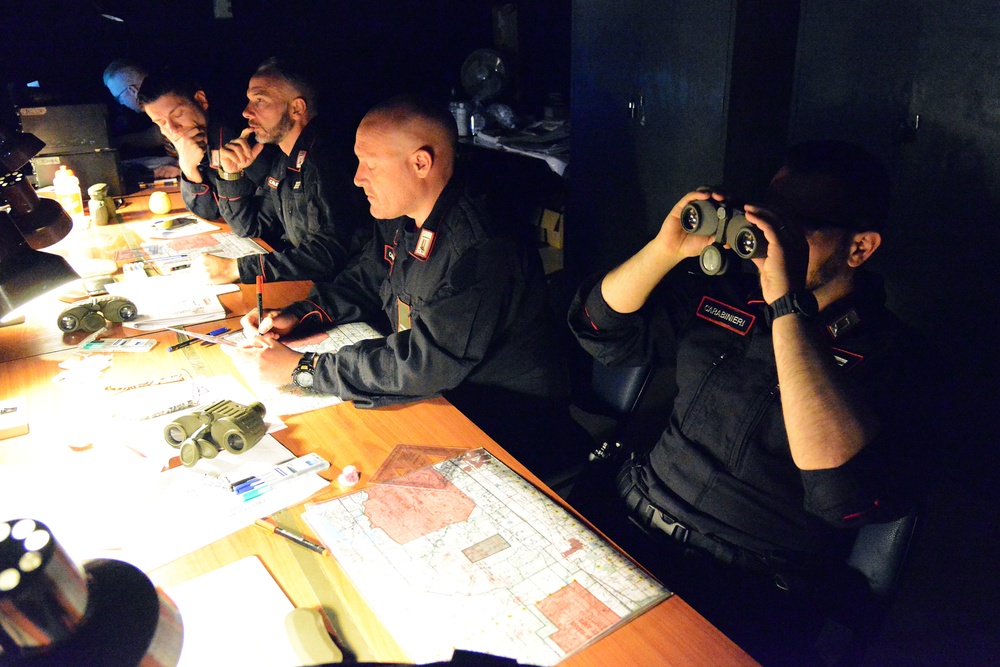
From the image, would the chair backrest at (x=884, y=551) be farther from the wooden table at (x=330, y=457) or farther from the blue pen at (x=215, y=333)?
the blue pen at (x=215, y=333)

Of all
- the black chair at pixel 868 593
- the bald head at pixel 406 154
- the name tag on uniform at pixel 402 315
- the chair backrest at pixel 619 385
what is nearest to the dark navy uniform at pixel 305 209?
the name tag on uniform at pixel 402 315

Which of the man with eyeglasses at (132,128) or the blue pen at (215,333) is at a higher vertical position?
the man with eyeglasses at (132,128)

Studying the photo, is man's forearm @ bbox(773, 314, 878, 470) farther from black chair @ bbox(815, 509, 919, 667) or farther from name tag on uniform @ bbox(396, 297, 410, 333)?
name tag on uniform @ bbox(396, 297, 410, 333)

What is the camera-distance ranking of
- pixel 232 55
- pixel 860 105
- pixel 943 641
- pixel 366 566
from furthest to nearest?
pixel 232 55 → pixel 860 105 → pixel 943 641 → pixel 366 566

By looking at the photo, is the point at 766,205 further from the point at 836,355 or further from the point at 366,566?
the point at 366,566

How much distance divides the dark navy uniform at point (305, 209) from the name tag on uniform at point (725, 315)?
5.03ft

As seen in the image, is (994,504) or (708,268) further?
(994,504)

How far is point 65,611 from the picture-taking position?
0.75 meters

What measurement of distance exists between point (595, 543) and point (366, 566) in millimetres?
361

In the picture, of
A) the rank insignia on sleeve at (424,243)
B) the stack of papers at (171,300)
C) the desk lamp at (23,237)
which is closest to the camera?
the desk lamp at (23,237)

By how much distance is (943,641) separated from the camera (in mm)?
2023

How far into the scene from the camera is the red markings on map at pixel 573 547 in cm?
115

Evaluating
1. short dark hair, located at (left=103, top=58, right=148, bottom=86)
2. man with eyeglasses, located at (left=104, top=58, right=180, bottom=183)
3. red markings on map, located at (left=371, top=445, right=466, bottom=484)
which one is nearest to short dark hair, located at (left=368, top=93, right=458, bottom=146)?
red markings on map, located at (left=371, top=445, right=466, bottom=484)

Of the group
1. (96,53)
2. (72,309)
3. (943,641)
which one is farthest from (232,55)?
(943,641)
